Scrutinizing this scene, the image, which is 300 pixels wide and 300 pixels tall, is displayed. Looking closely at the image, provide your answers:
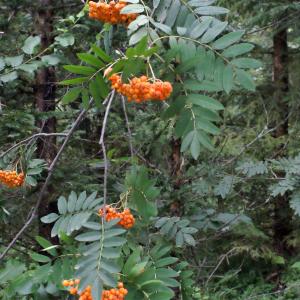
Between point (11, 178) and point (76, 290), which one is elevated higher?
point (76, 290)

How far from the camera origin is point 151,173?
415 cm

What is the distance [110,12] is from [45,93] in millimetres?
2650

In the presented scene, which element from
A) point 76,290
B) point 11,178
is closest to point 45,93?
point 11,178

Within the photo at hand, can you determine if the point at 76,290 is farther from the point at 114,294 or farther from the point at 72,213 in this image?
the point at 72,213

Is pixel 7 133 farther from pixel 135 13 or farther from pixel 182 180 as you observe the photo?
pixel 135 13

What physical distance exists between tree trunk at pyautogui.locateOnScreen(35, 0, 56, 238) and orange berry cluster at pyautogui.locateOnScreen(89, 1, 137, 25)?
7.67 ft

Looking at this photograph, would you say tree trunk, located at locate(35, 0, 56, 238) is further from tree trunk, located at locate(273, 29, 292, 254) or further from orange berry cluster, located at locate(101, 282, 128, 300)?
orange berry cluster, located at locate(101, 282, 128, 300)

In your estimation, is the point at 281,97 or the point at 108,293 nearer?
the point at 108,293

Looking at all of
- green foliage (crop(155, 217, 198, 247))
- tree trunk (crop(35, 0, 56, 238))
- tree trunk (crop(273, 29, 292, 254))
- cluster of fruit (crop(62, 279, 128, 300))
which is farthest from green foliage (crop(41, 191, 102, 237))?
tree trunk (crop(273, 29, 292, 254))

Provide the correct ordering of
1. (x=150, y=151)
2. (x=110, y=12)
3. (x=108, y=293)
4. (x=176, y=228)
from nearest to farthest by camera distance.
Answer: (x=108, y=293) < (x=110, y=12) < (x=176, y=228) < (x=150, y=151)

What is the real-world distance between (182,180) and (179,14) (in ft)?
7.46

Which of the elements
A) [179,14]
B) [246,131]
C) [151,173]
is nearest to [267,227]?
[246,131]

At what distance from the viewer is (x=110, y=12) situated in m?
1.76

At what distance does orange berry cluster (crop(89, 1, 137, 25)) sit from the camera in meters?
1.73
